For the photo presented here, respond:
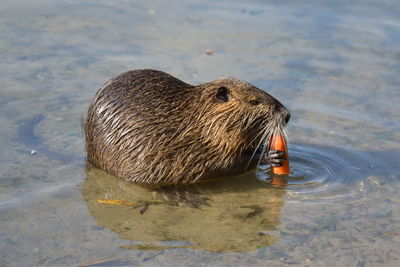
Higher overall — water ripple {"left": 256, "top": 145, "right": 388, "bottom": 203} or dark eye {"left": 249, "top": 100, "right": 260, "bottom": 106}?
dark eye {"left": 249, "top": 100, "right": 260, "bottom": 106}

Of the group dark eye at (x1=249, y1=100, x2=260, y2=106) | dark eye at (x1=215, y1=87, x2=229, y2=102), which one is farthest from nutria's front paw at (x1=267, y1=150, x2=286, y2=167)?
dark eye at (x1=215, y1=87, x2=229, y2=102)

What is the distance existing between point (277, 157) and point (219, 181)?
50 centimetres

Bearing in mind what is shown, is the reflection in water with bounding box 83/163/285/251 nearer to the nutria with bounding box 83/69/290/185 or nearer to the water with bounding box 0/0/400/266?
the water with bounding box 0/0/400/266

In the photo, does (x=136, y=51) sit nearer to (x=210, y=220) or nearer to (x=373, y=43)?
(x=373, y=43)

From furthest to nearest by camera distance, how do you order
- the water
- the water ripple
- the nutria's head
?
the nutria's head < the water ripple < the water

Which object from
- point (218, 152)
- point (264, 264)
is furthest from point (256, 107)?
point (264, 264)

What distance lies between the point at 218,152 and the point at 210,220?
2.42 feet

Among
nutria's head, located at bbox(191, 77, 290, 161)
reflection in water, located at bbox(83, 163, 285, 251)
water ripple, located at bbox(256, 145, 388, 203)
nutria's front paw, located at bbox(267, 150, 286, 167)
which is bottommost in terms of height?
reflection in water, located at bbox(83, 163, 285, 251)

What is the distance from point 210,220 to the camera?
16.9 ft

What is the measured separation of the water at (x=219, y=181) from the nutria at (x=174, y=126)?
0.52 feet

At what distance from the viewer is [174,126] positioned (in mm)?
5633

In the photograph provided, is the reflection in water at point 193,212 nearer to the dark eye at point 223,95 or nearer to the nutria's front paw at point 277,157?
the nutria's front paw at point 277,157

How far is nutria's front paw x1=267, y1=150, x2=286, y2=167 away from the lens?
18.9 feet

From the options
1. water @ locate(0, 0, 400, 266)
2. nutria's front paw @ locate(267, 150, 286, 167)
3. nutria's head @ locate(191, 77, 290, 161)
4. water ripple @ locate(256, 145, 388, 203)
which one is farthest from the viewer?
nutria's front paw @ locate(267, 150, 286, 167)
